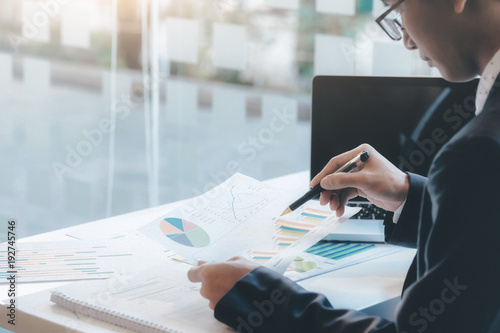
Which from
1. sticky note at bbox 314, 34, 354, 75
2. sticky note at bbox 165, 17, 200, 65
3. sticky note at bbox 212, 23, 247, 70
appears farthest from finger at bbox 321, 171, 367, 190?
sticky note at bbox 165, 17, 200, 65

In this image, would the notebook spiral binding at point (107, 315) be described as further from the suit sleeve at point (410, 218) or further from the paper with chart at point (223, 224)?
the suit sleeve at point (410, 218)

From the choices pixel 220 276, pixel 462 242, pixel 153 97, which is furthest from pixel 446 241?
pixel 153 97

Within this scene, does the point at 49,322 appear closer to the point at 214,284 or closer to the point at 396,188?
the point at 214,284

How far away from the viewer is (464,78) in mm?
856

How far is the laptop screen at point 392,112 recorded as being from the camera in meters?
1.49

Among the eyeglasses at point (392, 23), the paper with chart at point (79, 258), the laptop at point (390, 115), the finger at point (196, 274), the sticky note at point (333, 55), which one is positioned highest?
the eyeglasses at point (392, 23)

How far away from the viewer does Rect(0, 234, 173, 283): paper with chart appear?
110cm

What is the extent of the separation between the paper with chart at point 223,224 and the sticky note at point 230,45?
2.18 meters

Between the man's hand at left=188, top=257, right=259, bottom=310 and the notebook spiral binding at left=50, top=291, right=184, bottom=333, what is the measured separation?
7 centimetres

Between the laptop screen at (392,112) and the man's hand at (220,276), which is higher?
the laptop screen at (392,112)

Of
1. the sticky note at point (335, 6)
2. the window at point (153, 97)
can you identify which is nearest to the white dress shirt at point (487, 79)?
the sticky note at point (335, 6)

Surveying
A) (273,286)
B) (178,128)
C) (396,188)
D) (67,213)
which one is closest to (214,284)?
(273,286)

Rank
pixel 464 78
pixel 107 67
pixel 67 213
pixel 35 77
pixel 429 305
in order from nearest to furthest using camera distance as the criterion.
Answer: pixel 429 305 → pixel 464 78 → pixel 67 213 → pixel 35 77 → pixel 107 67

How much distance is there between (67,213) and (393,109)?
2.57 m
